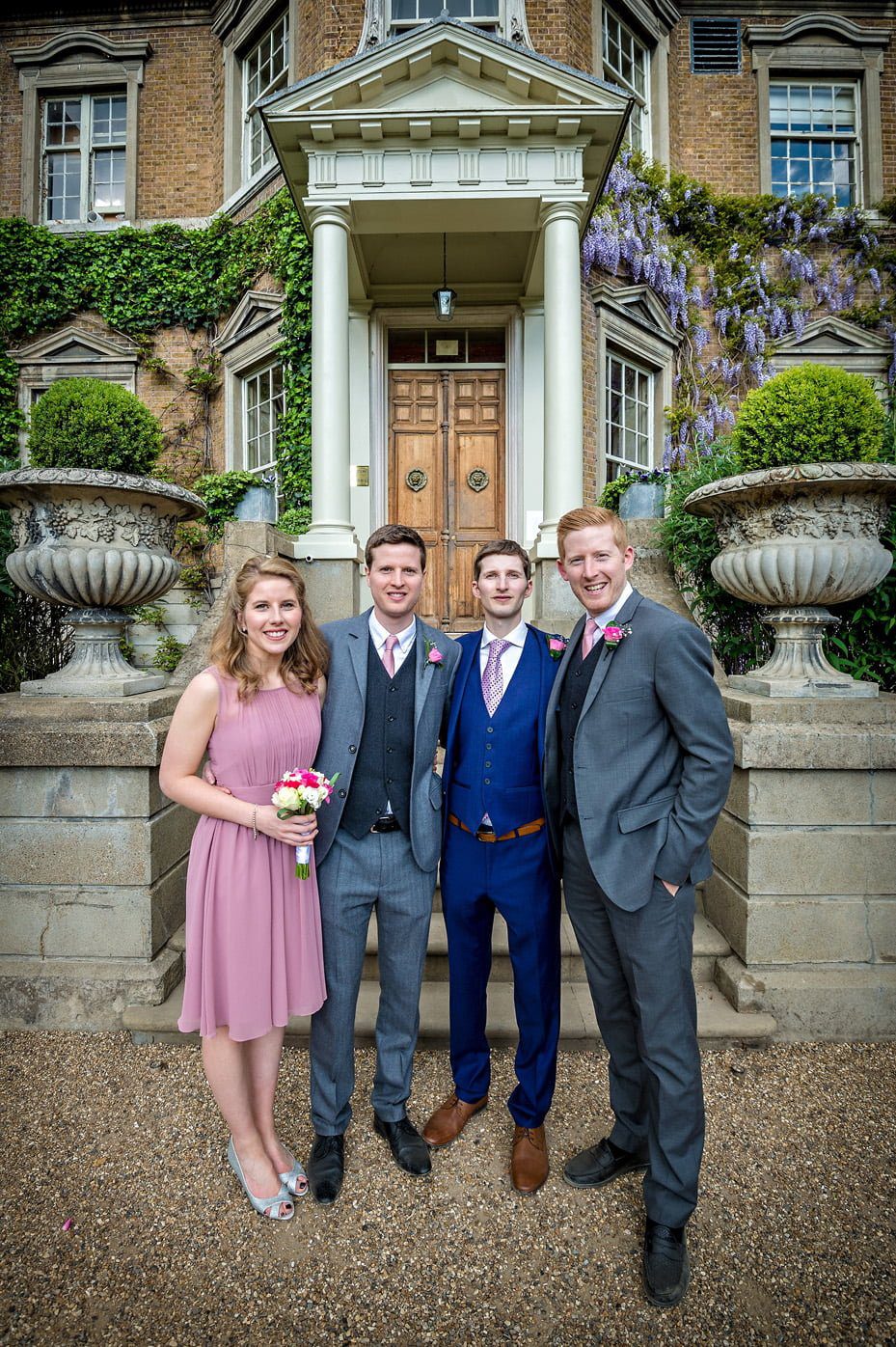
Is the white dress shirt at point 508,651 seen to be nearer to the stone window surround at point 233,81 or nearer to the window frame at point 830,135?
the stone window surround at point 233,81

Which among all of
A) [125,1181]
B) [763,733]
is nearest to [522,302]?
[763,733]

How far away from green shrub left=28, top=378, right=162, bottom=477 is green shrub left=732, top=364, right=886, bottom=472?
305 centimetres

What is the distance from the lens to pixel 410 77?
6082 millimetres

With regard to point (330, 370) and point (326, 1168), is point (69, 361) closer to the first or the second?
point (330, 370)

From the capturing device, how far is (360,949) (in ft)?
7.57

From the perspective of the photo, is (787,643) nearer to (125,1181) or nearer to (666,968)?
(666,968)

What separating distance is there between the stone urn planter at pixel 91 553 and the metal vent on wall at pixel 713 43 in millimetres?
10987

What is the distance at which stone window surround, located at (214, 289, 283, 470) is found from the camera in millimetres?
8406

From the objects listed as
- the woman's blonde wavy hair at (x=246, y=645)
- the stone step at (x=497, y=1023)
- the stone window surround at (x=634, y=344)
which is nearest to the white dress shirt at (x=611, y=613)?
the woman's blonde wavy hair at (x=246, y=645)

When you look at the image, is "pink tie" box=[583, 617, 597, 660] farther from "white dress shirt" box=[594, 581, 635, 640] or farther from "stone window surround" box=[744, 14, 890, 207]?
"stone window surround" box=[744, 14, 890, 207]

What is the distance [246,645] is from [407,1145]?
1800 mm

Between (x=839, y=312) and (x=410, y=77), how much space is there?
6.99 meters

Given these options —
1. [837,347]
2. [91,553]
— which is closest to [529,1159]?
[91,553]

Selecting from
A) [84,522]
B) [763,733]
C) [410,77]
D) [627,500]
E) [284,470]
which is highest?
[410,77]
